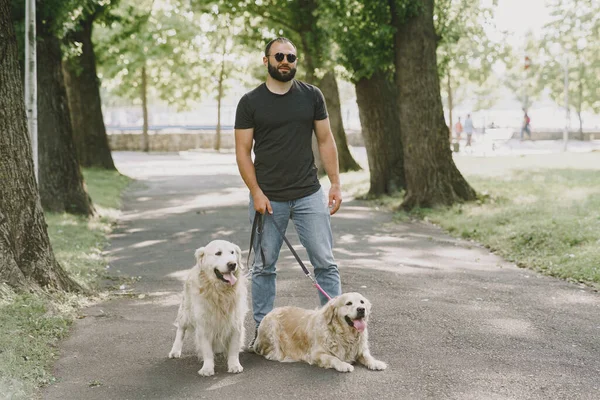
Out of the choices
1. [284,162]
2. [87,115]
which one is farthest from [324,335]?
[87,115]

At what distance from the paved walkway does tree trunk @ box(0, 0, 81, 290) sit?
30.1 inches

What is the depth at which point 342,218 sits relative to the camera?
17219mm

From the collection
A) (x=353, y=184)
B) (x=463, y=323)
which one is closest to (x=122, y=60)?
(x=353, y=184)

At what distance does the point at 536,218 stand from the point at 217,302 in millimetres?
9334

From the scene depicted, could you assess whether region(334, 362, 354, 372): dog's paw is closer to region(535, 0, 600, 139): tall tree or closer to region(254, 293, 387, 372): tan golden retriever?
region(254, 293, 387, 372): tan golden retriever

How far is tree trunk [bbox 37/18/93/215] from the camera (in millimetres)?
16391

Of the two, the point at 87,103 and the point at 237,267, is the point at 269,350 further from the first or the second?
the point at 87,103

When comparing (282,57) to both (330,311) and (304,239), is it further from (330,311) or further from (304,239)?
(330,311)

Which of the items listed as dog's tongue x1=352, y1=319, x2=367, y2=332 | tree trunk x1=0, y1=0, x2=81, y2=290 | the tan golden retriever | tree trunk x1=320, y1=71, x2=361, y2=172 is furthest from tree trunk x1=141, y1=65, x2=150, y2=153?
dog's tongue x1=352, y1=319, x2=367, y2=332

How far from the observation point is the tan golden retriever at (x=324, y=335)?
596 centimetres

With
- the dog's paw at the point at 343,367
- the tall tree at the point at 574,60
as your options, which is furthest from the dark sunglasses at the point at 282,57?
the tall tree at the point at 574,60

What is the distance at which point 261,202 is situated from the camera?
6473 millimetres

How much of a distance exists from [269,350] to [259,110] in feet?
6.46

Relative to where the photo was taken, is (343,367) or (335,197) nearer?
(343,367)
